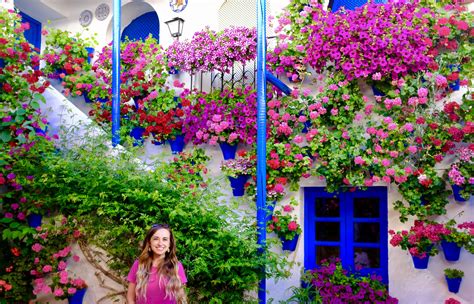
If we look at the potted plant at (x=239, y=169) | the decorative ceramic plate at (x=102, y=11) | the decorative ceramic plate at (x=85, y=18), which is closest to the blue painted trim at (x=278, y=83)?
the potted plant at (x=239, y=169)

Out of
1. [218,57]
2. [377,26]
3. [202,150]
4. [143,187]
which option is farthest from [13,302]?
[377,26]

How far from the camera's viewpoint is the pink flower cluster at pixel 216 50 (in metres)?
6.49

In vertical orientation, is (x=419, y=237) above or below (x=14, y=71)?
below

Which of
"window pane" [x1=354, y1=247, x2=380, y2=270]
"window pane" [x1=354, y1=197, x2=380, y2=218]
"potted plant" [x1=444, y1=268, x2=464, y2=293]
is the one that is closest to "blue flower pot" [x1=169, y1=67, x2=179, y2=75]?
"window pane" [x1=354, y1=197, x2=380, y2=218]

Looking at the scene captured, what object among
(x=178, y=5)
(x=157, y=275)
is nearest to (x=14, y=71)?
(x=178, y=5)

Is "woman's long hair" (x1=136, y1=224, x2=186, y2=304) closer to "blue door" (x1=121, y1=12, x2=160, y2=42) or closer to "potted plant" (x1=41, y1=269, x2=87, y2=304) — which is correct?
"potted plant" (x1=41, y1=269, x2=87, y2=304)

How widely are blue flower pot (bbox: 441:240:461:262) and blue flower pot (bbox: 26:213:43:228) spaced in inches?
183

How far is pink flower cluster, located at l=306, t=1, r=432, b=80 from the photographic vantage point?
5570mm

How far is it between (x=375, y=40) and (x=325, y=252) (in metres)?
2.75

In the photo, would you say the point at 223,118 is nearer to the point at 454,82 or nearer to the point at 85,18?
the point at 454,82

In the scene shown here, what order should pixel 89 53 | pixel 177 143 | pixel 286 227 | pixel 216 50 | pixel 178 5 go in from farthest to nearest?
pixel 89 53, pixel 178 5, pixel 177 143, pixel 216 50, pixel 286 227

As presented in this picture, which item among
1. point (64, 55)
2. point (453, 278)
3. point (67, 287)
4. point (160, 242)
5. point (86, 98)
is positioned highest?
point (64, 55)

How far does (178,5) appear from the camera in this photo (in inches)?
305

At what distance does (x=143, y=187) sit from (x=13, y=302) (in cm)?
204
